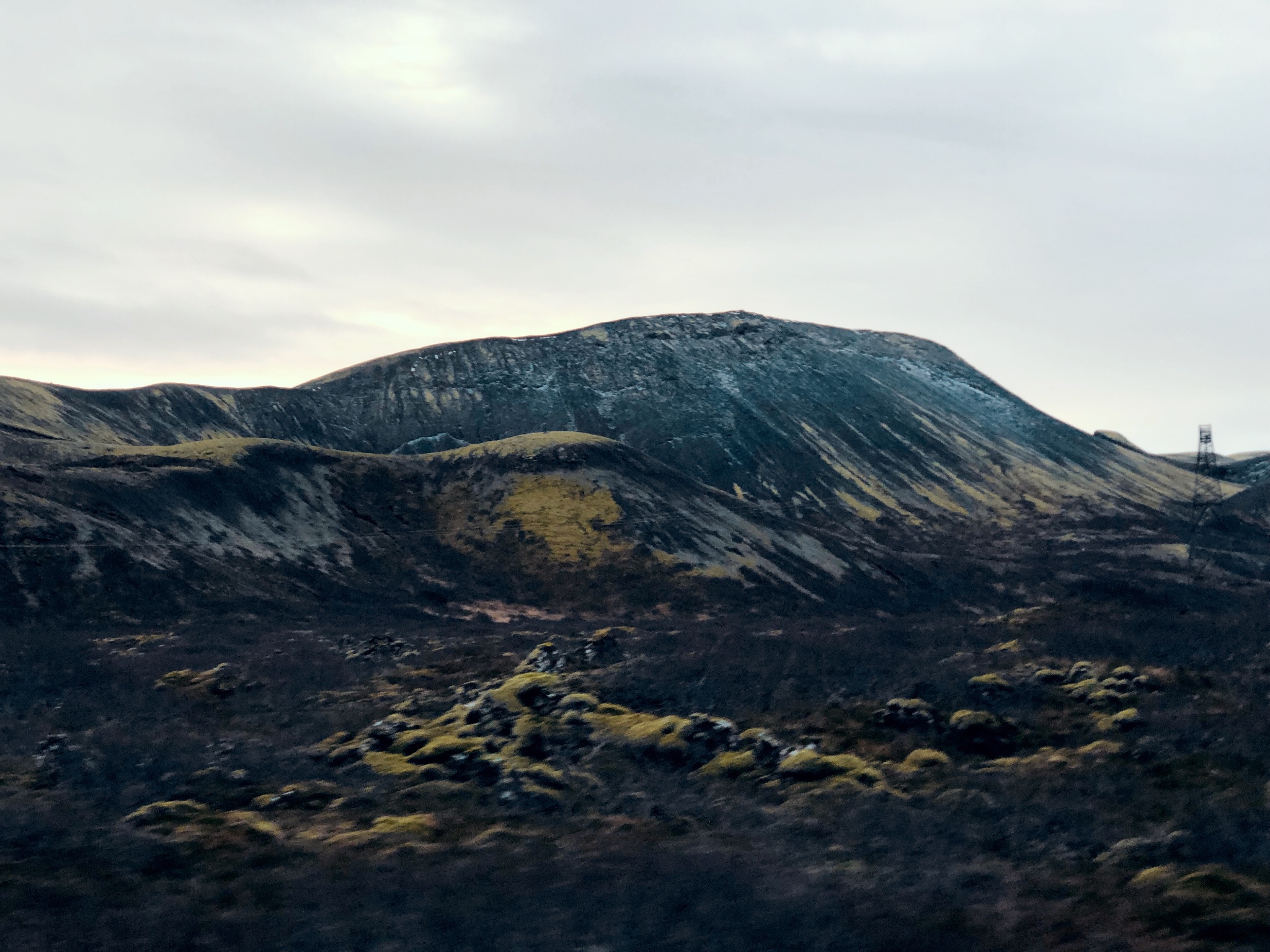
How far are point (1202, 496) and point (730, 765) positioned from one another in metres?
166

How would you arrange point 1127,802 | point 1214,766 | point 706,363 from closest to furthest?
point 1127,802 < point 1214,766 < point 706,363

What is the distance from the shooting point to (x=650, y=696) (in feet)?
107

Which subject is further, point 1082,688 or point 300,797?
point 1082,688

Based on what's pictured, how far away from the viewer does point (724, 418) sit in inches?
5561

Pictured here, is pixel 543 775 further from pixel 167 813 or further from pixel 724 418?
pixel 724 418

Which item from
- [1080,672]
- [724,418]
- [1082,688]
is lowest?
[1082,688]

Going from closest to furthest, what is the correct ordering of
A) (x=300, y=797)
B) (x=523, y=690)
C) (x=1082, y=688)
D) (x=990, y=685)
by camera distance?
1. (x=300, y=797)
2. (x=523, y=690)
3. (x=1082, y=688)
4. (x=990, y=685)

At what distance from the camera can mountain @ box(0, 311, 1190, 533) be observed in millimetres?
121562

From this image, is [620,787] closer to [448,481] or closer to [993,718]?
[993,718]

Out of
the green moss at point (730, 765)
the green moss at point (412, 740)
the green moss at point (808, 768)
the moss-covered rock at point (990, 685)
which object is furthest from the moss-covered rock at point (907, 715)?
the green moss at point (412, 740)

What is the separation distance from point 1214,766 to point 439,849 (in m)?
17.1

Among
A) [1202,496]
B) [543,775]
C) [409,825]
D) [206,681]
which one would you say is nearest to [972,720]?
[543,775]

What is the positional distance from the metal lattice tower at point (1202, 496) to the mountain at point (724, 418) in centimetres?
569

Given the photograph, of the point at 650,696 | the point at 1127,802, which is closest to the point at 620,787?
the point at 650,696
